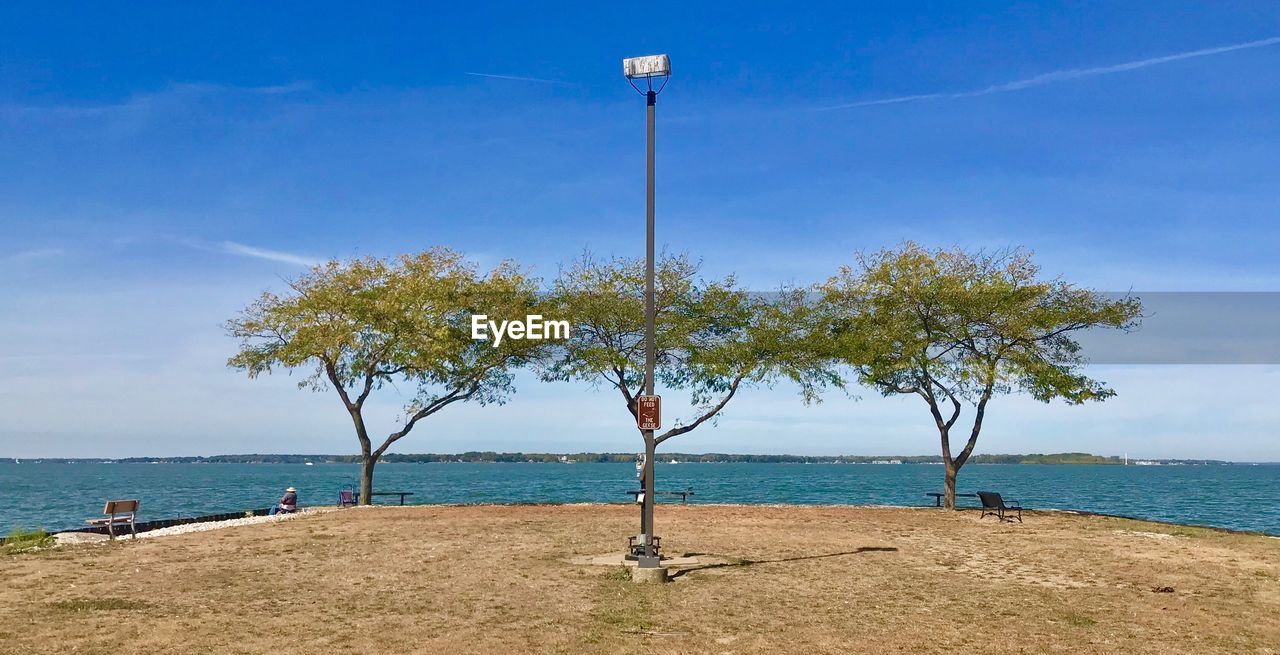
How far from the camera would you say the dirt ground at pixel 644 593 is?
38.2 ft

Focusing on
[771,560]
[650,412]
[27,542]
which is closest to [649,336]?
[650,412]

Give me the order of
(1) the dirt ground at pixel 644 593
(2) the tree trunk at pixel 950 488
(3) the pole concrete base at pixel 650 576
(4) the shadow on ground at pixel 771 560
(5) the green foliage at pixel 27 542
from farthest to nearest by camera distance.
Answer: (2) the tree trunk at pixel 950 488 < (5) the green foliage at pixel 27 542 < (4) the shadow on ground at pixel 771 560 < (3) the pole concrete base at pixel 650 576 < (1) the dirt ground at pixel 644 593

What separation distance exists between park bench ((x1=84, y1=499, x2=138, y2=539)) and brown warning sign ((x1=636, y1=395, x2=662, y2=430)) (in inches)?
529

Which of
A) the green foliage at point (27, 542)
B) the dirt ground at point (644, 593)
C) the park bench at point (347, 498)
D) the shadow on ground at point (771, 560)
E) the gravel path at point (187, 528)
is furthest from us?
the park bench at point (347, 498)

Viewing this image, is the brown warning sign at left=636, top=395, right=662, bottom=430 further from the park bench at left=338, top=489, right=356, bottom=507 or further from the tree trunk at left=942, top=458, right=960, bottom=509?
the park bench at left=338, top=489, right=356, bottom=507

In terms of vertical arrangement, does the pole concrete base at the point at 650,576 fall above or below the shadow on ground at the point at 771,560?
above

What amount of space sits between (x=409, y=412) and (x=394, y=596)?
22.7m

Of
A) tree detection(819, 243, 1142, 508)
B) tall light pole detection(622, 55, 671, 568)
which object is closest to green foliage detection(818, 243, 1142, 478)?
tree detection(819, 243, 1142, 508)

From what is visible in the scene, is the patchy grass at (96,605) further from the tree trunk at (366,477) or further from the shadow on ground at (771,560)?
the tree trunk at (366,477)

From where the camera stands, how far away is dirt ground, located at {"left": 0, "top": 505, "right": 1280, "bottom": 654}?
38.2 ft

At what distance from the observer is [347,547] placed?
68.3 ft

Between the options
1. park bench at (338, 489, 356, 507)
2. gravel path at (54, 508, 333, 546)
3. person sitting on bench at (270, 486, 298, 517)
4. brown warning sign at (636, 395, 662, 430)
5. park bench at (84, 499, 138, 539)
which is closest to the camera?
brown warning sign at (636, 395, 662, 430)

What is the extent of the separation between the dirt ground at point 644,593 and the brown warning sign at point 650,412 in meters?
2.55

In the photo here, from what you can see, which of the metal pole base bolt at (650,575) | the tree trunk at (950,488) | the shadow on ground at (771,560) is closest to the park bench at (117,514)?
the metal pole base bolt at (650,575)
